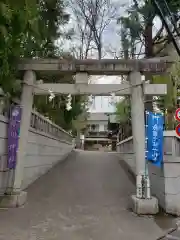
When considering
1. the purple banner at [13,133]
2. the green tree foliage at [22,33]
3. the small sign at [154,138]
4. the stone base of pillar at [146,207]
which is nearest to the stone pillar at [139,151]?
the stone base of pillar at [146,207]

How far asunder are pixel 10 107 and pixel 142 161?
430 centimetres

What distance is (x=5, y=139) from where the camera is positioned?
330 inches

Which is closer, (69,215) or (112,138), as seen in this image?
(69,215)

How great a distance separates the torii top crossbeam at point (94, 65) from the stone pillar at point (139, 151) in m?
0.31

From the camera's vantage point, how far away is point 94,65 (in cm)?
860

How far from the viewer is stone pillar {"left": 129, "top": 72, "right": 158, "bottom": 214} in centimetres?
776

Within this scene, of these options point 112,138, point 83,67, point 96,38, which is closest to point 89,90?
point 83,67

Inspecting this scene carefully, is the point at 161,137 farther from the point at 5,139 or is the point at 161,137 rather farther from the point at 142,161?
the point at 5,139

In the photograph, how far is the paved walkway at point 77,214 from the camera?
6.00 meters

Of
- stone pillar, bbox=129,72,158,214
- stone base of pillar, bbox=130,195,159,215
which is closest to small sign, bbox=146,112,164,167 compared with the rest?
stone pillar, bbox=129,72,158,214

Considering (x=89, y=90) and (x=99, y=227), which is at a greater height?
(x=89, y=90)

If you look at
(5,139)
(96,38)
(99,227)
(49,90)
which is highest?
(96,38)

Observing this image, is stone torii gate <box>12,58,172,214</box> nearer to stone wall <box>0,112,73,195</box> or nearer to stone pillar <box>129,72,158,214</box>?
stone pillar <box>129,72,158,214</box>

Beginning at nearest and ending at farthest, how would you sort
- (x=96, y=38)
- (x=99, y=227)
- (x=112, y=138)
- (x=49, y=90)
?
(x=99, y=227)
(x=49, y=90)
(x=96, y=38)
(x=112, y=138)
